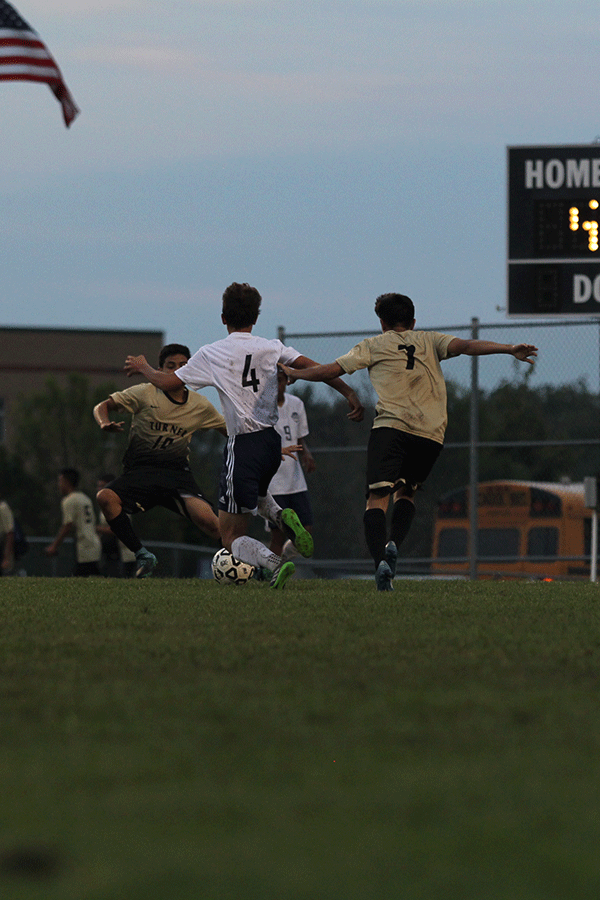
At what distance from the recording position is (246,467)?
305 inches

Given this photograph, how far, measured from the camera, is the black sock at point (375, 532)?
319 inches

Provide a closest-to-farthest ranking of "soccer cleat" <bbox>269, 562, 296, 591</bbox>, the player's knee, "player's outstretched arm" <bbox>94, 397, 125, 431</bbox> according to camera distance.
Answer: "soccer cleat" <bbox>269, 562, 296, 591</bbox> → "player's outstretched arm" <bbox>94, 397, 125, 431</bbox> → the player's knee

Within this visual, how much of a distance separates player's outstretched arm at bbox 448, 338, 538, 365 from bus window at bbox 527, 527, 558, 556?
9063 mm

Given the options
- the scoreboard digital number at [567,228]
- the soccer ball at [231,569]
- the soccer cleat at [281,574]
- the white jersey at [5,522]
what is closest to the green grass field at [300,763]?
the soccer cleat at [281,574]

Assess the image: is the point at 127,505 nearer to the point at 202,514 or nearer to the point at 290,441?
the point at 202,514

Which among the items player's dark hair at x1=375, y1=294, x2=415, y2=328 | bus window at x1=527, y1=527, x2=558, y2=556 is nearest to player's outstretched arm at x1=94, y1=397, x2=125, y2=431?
player's dark hair at x1=375, y1=294, x2=415, y2=328

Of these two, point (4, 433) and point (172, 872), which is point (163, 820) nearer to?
point (172, 872)

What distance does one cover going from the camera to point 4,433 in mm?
53750

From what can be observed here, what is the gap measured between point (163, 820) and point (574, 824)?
0.68 m

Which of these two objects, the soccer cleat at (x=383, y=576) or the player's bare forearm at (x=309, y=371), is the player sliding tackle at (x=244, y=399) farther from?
the soccer cleat at (x=383, y=576)

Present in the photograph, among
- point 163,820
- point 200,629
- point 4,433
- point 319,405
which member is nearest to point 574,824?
point 163,820

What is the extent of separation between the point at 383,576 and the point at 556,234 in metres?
7.90

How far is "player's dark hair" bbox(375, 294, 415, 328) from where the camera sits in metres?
8.37

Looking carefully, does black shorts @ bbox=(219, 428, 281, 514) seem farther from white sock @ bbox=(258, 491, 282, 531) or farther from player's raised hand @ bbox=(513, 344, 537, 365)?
player's raised hand @ bbox=(513, 344, 537, 365)
